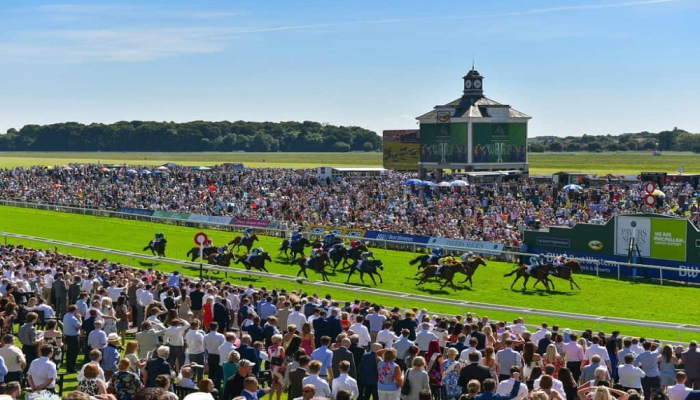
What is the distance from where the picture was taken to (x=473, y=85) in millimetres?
63750

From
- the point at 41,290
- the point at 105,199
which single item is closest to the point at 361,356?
the point at 41,290

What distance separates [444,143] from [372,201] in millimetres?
21134

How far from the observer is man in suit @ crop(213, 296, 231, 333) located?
1307cm

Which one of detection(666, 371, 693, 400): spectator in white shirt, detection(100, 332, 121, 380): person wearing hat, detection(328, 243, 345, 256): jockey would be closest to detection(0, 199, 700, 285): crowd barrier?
detection(328, 243, 345, 256): jockey

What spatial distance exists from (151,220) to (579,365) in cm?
3035

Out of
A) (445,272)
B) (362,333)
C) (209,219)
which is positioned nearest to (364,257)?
(445,272)

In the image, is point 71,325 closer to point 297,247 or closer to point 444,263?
point 444,263

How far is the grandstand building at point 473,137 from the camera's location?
59594mm

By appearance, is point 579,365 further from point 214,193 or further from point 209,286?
point 214,193

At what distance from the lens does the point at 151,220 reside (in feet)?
126

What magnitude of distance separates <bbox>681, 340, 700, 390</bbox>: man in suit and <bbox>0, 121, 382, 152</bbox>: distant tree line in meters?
171

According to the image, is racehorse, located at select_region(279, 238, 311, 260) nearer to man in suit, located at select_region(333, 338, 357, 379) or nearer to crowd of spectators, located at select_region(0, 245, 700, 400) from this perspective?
crowd of spectators, located at select_region(0, 245, 700, 400)

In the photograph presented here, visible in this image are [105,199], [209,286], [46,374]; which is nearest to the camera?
[46,374]

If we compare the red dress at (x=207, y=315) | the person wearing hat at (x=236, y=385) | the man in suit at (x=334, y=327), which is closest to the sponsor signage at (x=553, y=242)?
the red dress at (x=207, y=315)
